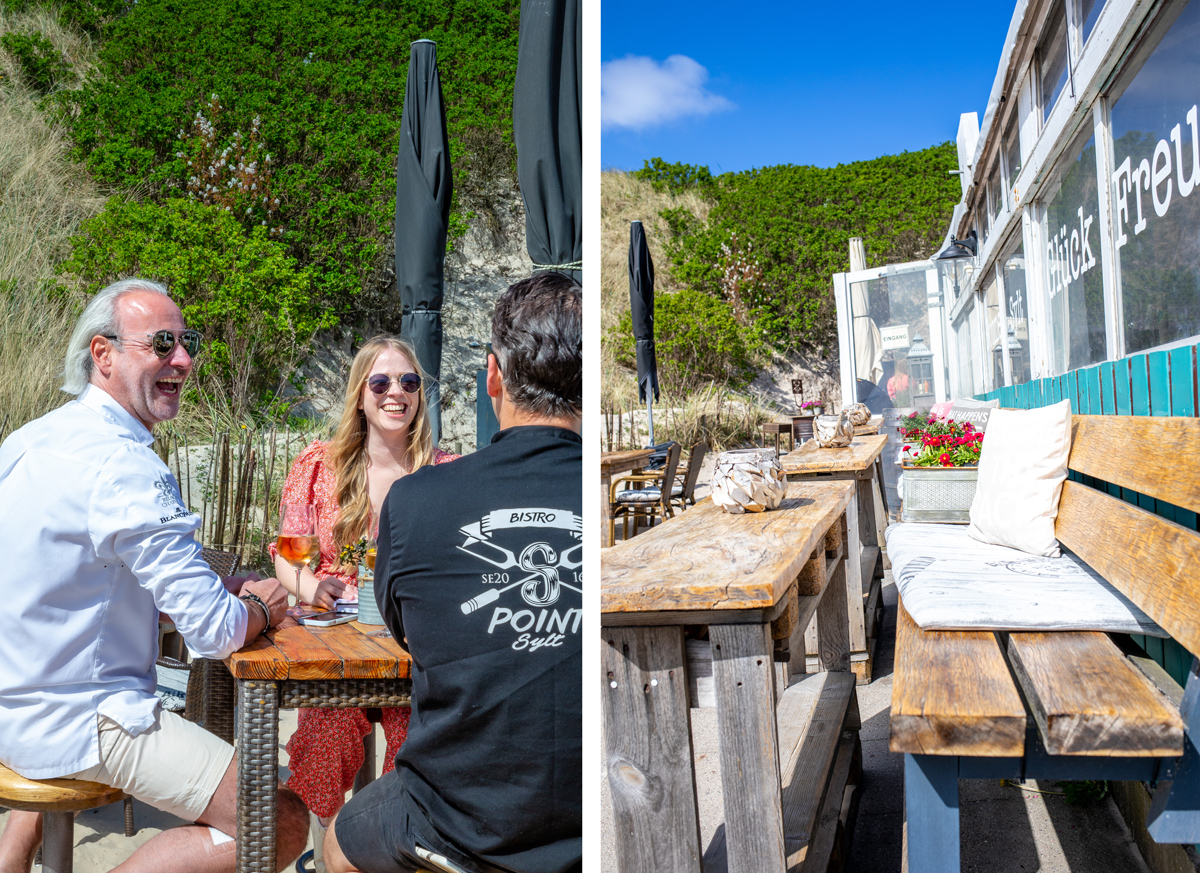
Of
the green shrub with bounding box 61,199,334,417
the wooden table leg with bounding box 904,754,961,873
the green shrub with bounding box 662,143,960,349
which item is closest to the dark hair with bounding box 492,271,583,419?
the wooden table leg with bounding box 904,754,961,873

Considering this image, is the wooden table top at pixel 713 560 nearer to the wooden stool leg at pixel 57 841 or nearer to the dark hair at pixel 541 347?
the dark hair at pixel 541 347

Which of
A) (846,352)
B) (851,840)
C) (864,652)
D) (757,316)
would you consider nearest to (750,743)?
(851,840)

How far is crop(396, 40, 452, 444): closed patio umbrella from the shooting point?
3525 millimetres

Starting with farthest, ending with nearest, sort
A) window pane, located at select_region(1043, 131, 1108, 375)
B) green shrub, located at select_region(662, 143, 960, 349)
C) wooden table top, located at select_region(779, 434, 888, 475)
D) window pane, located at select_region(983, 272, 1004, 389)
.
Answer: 1. green shrub, located at select_region(662, 143, 960, 349)
2. window pane, located at select_region(983, 272, 1004, 389)
3. wooden table top, located at select_region(779, 434, 888, 475)
4. window pane, located at select_region(1043, 131, 1108, 375)

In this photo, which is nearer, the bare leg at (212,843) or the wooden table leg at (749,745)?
the wooden table leg at (749,745)

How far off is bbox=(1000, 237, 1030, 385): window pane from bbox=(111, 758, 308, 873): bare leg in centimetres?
453

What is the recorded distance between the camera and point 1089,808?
2123 mm

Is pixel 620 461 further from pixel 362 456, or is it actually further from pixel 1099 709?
pixel 1099 709

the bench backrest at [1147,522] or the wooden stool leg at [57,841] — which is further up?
the bench backrest at [1147,522]

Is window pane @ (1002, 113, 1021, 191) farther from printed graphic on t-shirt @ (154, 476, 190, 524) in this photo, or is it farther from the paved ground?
printed graphic on t-shirt @ (154, 476, 190, 524)

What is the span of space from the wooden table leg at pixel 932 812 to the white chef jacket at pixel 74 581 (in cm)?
117

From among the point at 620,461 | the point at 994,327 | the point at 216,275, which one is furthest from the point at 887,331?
the point at 216,275

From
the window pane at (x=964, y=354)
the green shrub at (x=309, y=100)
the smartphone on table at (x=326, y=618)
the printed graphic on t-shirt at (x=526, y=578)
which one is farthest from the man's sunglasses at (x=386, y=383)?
the green shrub at (x=309, y=100)

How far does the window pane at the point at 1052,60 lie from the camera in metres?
3.38
